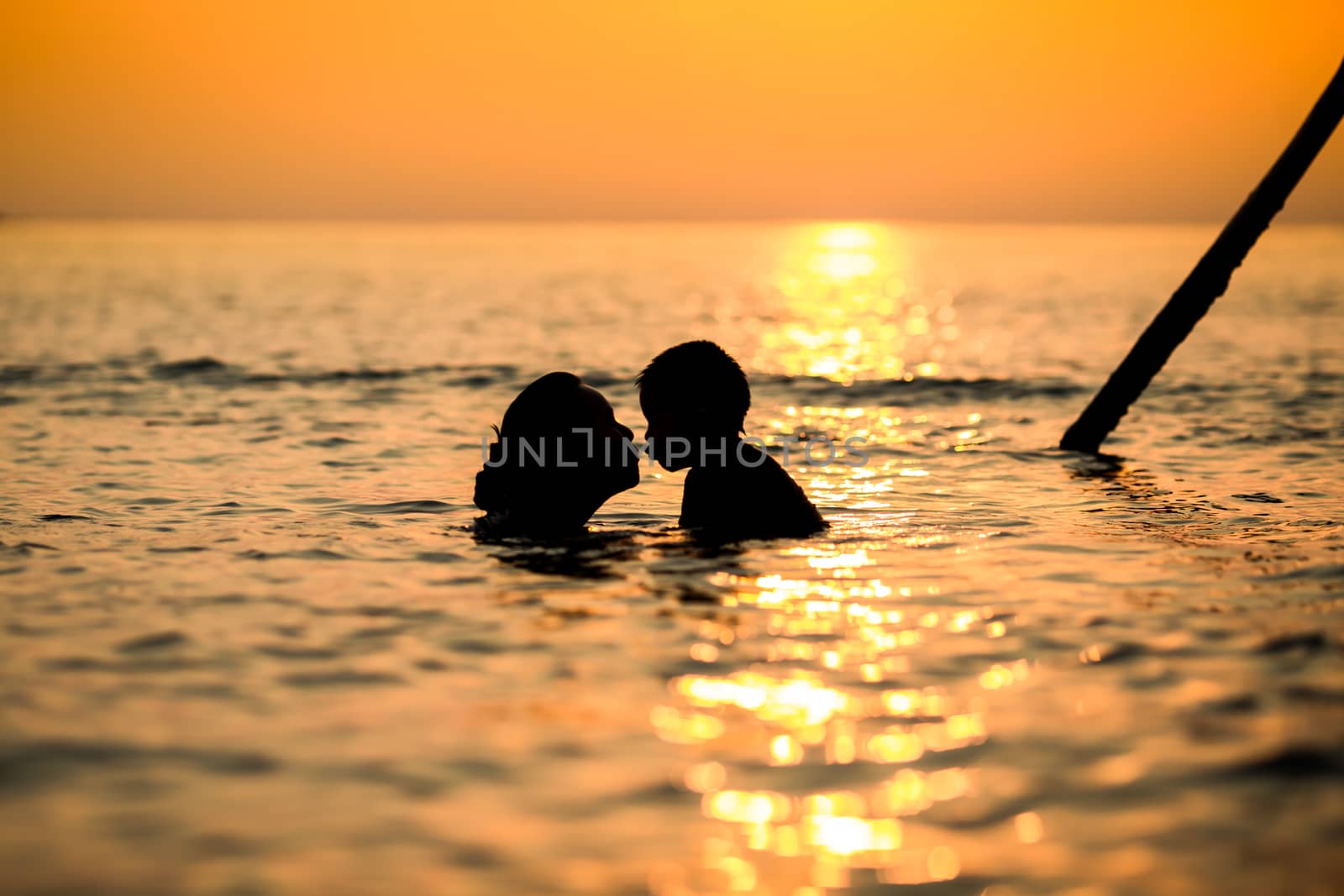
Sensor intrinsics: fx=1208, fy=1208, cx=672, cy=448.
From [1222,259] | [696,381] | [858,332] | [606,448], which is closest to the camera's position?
[696,381]

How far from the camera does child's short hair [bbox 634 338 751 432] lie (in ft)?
24.3

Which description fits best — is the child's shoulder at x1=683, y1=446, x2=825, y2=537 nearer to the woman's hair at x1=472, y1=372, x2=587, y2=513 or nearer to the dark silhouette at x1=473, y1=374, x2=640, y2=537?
the dark silhouette at x1=473, y1=374, x2=640, y2=537

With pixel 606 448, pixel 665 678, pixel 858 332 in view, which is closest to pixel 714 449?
pixel 606 448

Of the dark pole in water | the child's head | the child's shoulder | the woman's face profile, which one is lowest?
the child's shoulder

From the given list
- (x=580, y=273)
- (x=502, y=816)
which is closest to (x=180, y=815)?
(x=502, y=816)

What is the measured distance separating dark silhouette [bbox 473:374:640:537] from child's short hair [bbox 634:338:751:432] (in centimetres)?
53

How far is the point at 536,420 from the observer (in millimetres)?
7855

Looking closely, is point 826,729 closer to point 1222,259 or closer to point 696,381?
point 696,381

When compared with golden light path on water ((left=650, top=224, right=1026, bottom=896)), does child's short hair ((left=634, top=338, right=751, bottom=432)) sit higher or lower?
higher

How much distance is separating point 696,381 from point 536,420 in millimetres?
1139

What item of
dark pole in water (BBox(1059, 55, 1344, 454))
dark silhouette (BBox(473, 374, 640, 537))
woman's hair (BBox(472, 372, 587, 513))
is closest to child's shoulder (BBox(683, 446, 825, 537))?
dark silhouette (BBox(473, 374, 640, 537))

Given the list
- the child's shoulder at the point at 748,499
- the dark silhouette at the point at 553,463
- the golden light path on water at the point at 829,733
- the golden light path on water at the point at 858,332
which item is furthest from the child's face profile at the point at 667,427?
the golden light path on water at the point at 858,332

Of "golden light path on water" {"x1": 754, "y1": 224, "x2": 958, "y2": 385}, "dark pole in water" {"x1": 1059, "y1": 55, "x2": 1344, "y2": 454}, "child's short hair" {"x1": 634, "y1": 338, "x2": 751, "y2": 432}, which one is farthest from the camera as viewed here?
"golden light path on water" {"x1": 754, "y1": 224, "x2": 958, "y2": 385}

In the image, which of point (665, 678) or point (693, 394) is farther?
point (693, 394)
